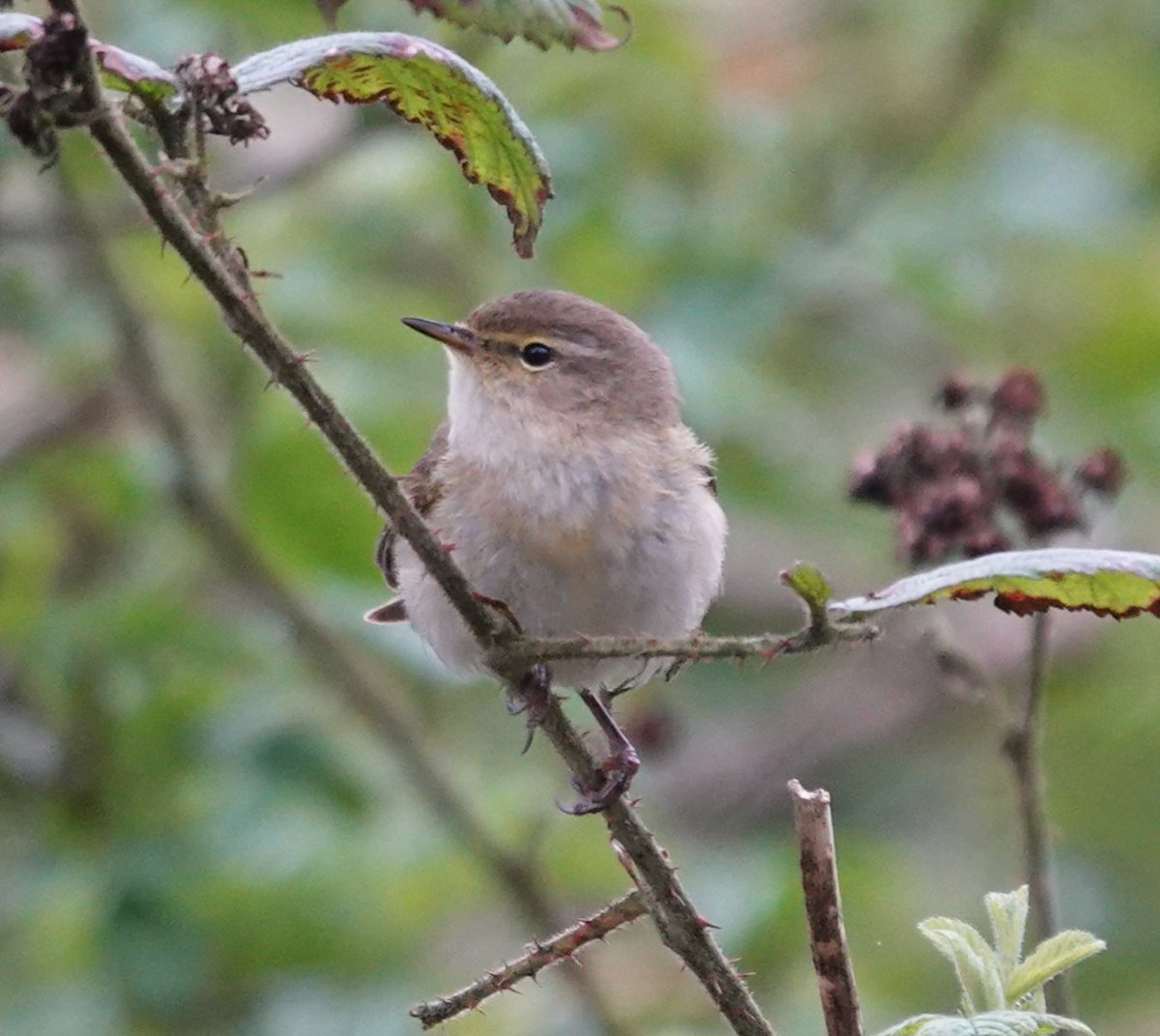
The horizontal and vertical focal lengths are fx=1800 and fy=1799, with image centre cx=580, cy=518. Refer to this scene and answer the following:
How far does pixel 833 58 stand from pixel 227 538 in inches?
113

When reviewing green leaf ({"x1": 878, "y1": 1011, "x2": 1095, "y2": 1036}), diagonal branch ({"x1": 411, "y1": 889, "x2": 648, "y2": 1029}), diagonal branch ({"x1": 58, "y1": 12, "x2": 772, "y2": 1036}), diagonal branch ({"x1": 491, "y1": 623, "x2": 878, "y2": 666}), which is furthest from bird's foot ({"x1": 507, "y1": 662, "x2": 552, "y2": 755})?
green leaf ({"x1": 878, "y1": 1011, "x2": 1095, "y2": 1036})

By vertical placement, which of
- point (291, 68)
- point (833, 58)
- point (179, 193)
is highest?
point (833, 58)

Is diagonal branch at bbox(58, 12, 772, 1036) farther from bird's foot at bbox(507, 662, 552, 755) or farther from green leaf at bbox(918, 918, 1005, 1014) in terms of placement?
green leaf at bbox(918, 918, 1005, 1014)

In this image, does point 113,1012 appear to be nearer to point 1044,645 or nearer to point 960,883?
point 1044,645

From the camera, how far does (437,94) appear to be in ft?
5.17

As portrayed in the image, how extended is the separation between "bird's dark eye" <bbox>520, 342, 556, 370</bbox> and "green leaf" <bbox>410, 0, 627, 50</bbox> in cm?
171

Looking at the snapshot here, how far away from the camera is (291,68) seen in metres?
1.52

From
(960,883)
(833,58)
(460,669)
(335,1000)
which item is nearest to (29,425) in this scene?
(335,1000)

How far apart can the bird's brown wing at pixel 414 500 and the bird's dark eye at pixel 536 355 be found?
0.20 m

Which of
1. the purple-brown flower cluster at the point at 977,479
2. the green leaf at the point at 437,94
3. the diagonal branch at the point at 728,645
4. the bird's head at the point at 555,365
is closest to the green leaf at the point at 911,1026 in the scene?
the diagonal branch at the point at 728,645

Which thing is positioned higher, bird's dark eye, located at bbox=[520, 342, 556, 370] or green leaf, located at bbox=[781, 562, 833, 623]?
bird's dark eye, located at bbox=[520, 342, 556, 370]

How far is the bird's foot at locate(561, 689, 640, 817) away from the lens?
1.97 meters

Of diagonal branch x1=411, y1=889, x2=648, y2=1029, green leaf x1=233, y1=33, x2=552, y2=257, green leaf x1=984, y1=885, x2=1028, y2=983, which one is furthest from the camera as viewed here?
diagonal branch x1=411, y1=889, x2=648, y2=1029

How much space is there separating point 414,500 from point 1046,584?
1.56 metres
